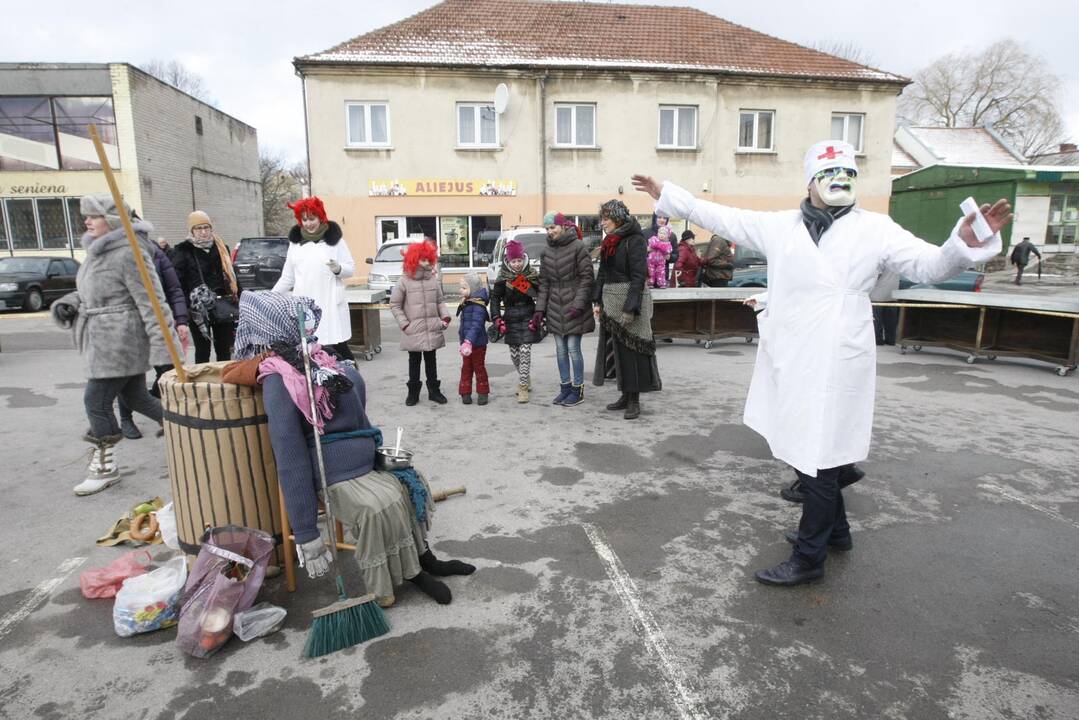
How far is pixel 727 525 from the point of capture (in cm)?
405

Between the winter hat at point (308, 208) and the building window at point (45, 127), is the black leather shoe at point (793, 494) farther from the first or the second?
the building window at point (45, 127)

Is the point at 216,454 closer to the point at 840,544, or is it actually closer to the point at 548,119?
the point at 840,544

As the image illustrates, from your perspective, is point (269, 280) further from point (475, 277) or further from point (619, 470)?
point (619, 470)

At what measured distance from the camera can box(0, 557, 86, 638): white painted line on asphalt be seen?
3.07m

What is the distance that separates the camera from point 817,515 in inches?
128

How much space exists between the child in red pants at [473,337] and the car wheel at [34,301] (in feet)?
49.4

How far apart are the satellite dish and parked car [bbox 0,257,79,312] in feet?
39.9

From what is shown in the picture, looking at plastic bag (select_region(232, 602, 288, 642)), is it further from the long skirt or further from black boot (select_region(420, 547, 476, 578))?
black boot (select_region(420, 547, 476, 578))

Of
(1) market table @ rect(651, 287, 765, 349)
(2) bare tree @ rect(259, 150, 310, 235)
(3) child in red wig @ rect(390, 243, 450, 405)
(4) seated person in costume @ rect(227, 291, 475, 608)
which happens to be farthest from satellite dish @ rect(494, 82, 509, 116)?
(2) bare tree @ rect(259, 150, 310, 235)

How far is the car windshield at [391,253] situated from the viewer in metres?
15.9

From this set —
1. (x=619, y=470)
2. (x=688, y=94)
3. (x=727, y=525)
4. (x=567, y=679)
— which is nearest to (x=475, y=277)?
(x=619, y=470)

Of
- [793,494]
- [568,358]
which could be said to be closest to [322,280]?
[568,358]

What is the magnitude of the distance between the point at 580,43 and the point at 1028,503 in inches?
841

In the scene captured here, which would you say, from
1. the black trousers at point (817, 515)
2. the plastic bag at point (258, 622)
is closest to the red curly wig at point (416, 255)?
the plastic bag at point (258, 622)
